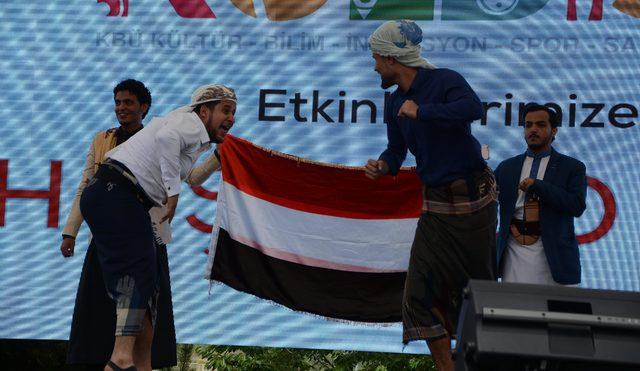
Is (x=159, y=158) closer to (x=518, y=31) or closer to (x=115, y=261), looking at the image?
(x=115, y=261)

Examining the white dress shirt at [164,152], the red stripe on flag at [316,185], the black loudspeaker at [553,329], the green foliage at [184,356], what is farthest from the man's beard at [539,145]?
the green foliage at [184,356]

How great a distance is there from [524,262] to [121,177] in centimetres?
181

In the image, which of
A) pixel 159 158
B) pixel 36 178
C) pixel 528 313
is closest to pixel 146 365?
pixel 159 158

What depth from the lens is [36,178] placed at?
5.91 metres

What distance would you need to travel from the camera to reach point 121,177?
453 centimetres

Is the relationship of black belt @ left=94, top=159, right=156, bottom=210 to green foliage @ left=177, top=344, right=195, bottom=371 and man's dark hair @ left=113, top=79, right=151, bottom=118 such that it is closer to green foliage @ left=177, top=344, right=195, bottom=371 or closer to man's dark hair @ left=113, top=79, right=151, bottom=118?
man's dark hair @ left=113, top=79, right=151, bottom=118

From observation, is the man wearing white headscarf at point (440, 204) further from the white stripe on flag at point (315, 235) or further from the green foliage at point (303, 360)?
the green foliage at point (303, 360)

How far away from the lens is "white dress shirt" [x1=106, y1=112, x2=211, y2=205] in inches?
175

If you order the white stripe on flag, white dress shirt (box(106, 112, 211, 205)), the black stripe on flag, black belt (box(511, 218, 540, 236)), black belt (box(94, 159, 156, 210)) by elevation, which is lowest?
the black stripe on flag

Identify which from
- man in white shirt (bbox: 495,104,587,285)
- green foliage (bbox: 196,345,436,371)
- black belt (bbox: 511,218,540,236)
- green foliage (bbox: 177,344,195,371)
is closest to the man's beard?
man in white shirt (bbox: 495,104,587,285)

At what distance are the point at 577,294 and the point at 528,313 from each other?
6.6 inches

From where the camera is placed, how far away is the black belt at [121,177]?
4527 mm

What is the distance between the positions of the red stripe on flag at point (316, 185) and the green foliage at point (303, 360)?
8.26 ft

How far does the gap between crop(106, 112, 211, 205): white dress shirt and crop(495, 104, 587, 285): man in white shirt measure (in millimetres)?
1423
